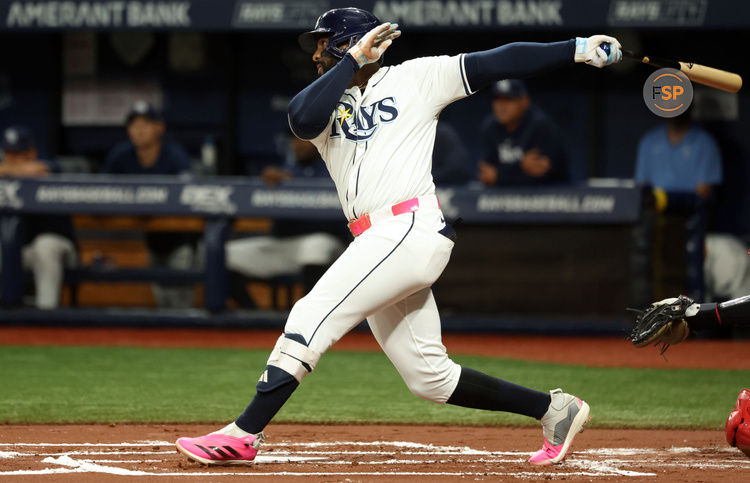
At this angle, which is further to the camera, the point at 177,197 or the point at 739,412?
the point at 177,197

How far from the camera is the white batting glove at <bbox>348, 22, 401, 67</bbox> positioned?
3.73m

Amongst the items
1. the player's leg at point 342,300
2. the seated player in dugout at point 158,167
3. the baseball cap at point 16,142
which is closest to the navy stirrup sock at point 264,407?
the player's leg at point 342,300

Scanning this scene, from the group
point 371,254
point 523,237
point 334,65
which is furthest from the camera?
point 523,237

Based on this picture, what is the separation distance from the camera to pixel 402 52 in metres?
10.8

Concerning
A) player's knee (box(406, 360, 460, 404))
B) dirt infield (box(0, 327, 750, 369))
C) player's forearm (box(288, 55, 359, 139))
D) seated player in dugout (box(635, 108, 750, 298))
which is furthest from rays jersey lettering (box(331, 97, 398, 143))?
seated player in dugout (box(635, 108, 750, 298))

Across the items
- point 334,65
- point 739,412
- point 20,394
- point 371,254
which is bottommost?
point 20,394

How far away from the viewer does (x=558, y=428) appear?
3.96 m

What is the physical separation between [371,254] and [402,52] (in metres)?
7.35

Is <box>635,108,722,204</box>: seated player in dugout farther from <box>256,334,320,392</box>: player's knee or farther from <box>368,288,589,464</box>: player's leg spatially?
<box>256,334,320,392</box>: player's knee

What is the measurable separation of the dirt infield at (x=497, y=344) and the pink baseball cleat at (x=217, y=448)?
3977 millimetres

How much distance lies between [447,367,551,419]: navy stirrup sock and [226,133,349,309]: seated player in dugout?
465 cm

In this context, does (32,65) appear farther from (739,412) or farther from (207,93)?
(739,412)

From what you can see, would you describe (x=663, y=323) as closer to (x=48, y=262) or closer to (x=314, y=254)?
(x=314, y=254)

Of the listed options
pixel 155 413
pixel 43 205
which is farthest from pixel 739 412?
pixel 43 205
